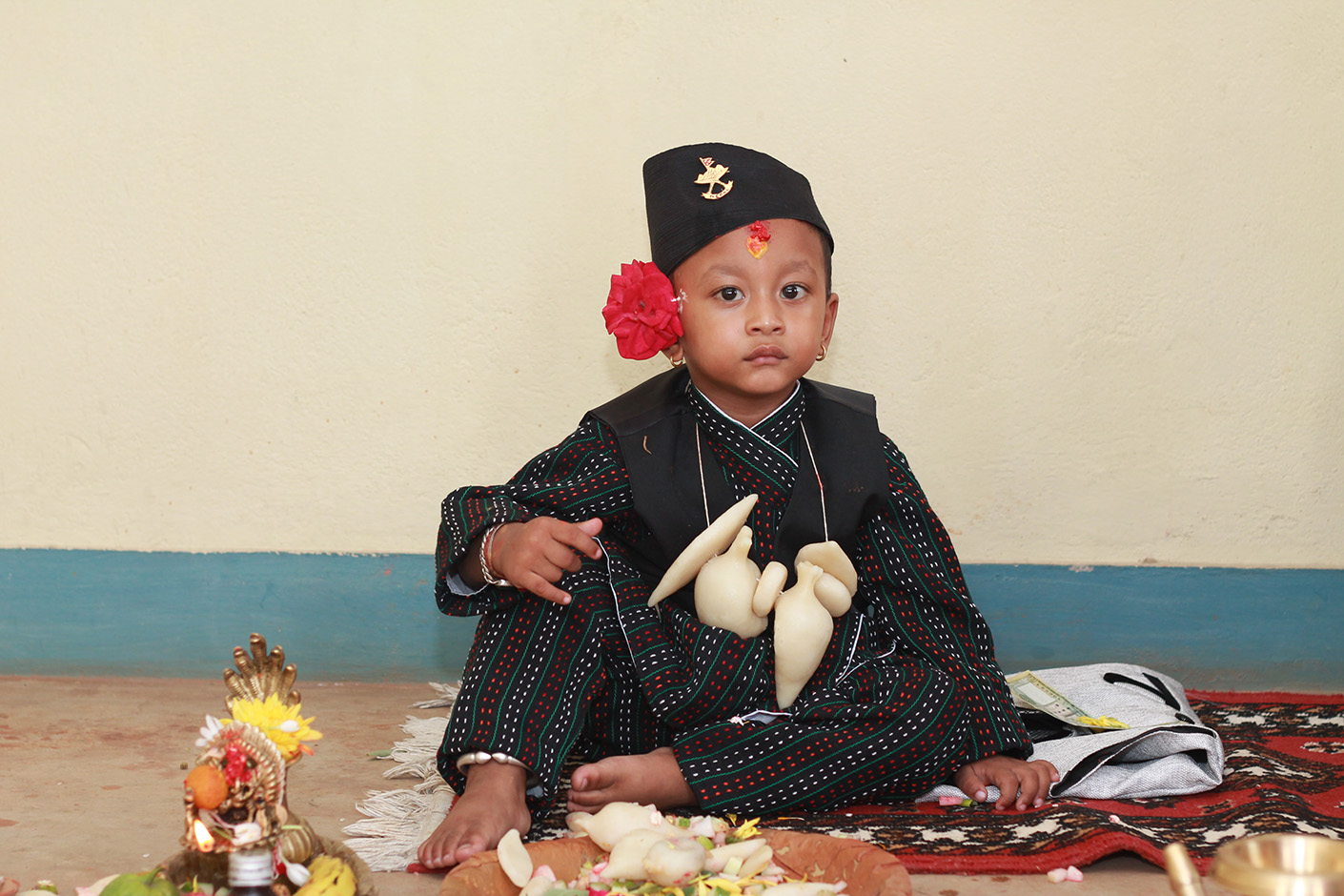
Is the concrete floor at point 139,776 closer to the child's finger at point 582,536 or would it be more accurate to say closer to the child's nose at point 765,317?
the child's finger at point 582,536

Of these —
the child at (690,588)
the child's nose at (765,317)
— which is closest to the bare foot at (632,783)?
the child at (690,588)

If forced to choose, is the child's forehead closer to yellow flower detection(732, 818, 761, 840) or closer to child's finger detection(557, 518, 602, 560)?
child's finger detection(557, 518, 602, 560)

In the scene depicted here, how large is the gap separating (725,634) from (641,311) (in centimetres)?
47

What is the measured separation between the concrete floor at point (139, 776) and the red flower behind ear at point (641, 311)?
2.33 ft

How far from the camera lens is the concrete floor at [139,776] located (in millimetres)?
1306

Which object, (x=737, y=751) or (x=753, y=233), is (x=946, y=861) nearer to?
(x=737, y=751)

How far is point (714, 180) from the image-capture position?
1669 millimetres

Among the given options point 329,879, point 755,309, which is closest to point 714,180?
point 755,309

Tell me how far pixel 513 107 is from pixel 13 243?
3.15 feet

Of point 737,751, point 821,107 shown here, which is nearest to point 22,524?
point 737,751

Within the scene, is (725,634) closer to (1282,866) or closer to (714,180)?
(714,180)

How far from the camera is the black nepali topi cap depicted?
1.66 metres

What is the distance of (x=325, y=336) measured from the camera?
217 centimetres

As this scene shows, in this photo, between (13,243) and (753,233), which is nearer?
(753,233)
